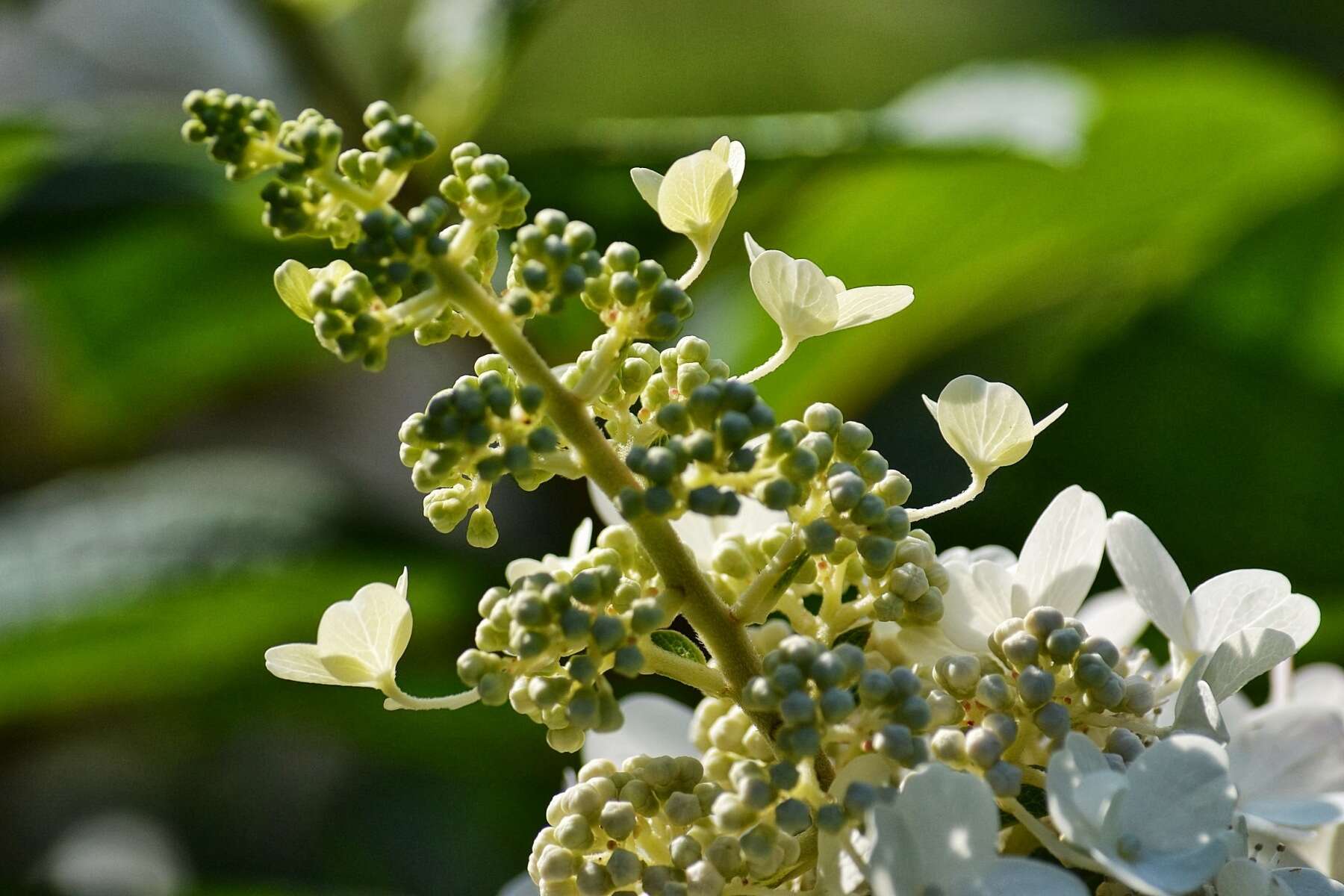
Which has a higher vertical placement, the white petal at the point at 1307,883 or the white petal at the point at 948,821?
the white petal at the point at 948,821

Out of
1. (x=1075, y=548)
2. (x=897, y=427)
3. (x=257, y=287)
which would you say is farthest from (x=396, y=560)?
(x=1075, y=548)

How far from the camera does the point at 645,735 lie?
0.65 m

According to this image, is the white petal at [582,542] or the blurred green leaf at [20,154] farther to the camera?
the blurred green leaf at [20,154]

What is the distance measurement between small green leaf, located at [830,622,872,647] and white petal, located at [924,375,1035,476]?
0.25 feet

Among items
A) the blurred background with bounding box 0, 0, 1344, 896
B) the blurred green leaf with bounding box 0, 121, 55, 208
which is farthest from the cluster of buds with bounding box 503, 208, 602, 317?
the blurred green leaf with bounding box 0, 121, 55, 208

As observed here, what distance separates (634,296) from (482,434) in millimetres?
70

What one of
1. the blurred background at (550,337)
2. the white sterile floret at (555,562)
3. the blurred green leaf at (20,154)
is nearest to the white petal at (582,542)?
the white sterile floret at (555,562)

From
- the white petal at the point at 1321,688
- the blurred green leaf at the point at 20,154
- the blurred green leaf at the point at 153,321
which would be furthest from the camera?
the blurred green leaf at the point at 153,321

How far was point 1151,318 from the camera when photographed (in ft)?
3.74

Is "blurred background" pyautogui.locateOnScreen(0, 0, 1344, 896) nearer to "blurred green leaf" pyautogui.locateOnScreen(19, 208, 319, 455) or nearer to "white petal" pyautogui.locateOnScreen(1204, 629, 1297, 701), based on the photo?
"blurred green leaf" pyautogui.locateOnScreen(19, 208, 319, 455)

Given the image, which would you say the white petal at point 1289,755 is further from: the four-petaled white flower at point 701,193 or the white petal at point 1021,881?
the four-petaled white flower at point 701,193

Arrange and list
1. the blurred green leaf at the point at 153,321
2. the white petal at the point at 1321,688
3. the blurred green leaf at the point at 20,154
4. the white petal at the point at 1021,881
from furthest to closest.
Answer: the blurred green leaf at the point at 153,321 < the blurred green leaf at the point at 20,154 < the white petal at the point at 1321,688 < the white petal at the point at 1021,881

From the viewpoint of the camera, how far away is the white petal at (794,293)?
1.63 feet

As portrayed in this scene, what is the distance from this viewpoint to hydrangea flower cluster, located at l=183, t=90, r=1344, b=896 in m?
0.46
